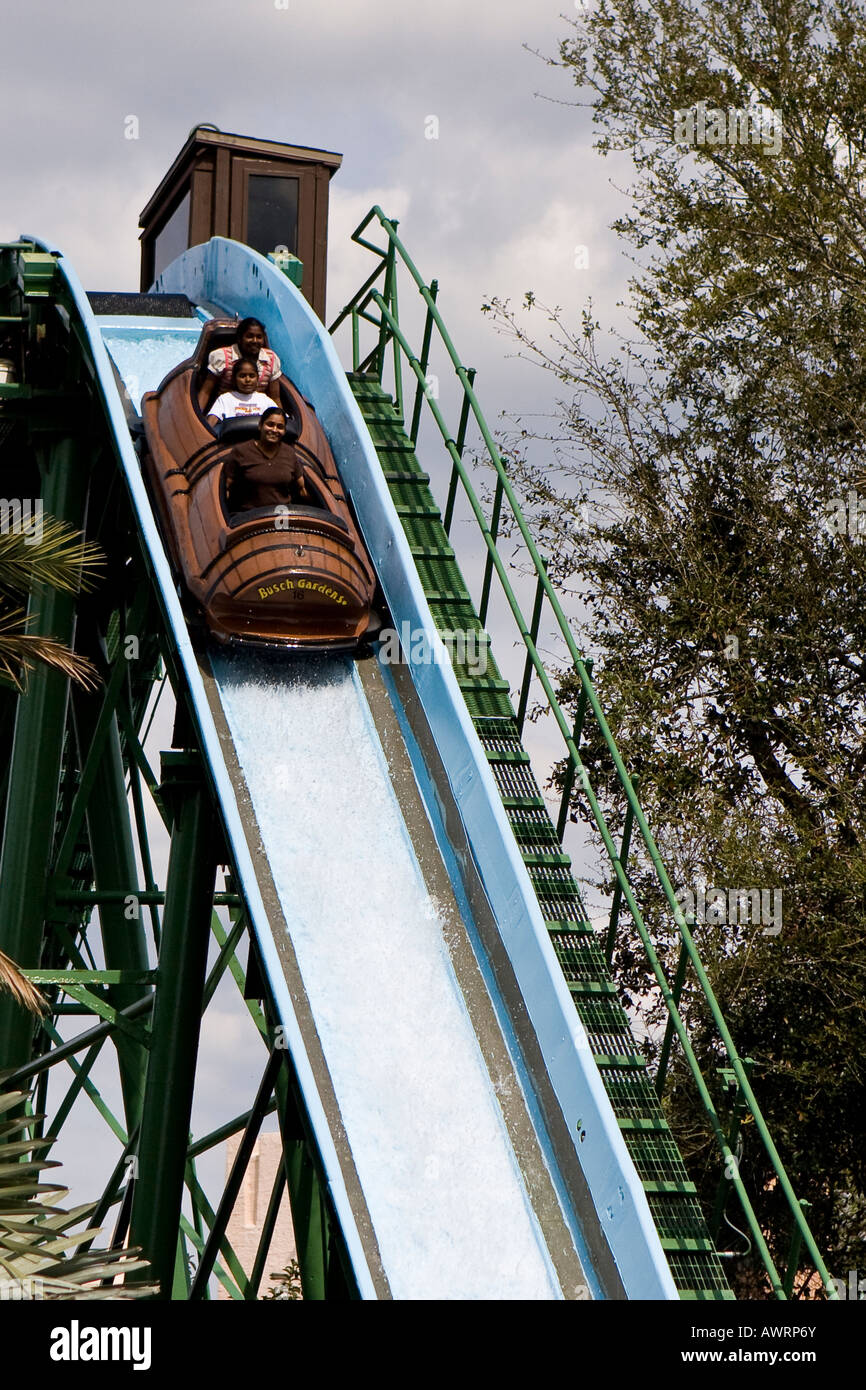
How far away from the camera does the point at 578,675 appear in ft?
32.9

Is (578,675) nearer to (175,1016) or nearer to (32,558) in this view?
(175,1016)

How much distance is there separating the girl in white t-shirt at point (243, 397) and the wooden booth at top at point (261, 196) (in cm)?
324

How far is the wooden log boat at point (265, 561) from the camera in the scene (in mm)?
8273

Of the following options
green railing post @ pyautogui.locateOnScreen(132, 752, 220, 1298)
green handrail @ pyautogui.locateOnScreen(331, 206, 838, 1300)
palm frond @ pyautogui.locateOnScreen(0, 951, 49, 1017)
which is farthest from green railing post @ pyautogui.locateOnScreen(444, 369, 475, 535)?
palm frond @ pyautogui.locateOnScreen(0, 951, 49, 1017)

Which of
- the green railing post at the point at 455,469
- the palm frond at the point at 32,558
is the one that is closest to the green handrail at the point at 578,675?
the green railing post at the point at 455,469

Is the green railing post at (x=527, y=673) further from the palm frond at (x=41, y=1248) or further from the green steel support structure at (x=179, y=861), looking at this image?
the palm frond at (x=41, y=1248)

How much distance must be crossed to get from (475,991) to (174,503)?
277cm

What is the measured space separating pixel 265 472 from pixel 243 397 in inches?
31.3

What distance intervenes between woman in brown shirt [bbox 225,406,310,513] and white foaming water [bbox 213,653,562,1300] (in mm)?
775

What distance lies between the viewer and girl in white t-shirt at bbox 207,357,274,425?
30.4 feet

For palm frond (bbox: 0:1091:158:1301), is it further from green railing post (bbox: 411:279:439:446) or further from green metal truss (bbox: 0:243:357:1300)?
green railing post (bbox: 411:279:439:446)

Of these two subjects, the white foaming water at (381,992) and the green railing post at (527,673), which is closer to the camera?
the white foaming water at (381,992)

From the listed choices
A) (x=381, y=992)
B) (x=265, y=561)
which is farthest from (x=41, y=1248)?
(x=265, y=561)

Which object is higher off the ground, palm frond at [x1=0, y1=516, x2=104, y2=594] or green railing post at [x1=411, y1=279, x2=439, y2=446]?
green railing post at [x1=411, y1=279, x2=439, y2=446]
